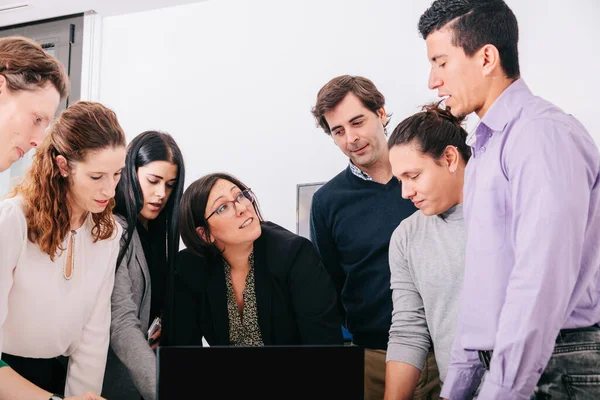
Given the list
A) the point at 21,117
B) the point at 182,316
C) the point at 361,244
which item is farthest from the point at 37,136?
the point at 361,244

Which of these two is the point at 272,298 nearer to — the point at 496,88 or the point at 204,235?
the point at 204,235

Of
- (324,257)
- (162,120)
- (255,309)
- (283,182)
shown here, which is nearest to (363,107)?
(324,257)

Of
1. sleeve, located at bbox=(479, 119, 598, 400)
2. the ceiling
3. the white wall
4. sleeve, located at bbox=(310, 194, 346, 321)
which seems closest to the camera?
sleeve, located at bbox=(479, 119, 598, 400)

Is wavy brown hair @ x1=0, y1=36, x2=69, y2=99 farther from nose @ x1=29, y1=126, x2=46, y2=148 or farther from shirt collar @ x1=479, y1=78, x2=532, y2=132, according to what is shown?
shirt collar @ x1=479, y1=78, x2=532, y2=132

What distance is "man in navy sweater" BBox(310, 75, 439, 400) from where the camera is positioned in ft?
6.23

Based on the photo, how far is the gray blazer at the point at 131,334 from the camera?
1633 millimetres

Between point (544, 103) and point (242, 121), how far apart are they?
2.15 meters

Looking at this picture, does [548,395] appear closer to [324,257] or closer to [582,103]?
[324,257]

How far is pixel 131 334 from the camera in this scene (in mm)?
1693

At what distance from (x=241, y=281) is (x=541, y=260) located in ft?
3.62

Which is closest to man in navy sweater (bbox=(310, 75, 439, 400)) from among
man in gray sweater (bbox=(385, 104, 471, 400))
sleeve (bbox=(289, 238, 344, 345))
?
sleeve (bbox=(289, 238, 344, 345))

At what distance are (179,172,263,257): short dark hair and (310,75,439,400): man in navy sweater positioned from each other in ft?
0.99

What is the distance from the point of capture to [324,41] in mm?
2979

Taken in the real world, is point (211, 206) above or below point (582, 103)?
below
